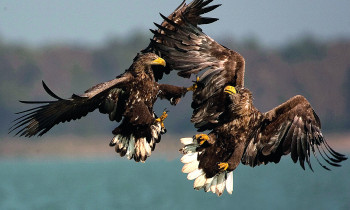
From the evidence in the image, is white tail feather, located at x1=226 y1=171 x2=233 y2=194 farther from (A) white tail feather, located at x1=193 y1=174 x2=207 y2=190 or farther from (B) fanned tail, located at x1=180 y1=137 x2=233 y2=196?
(A) white tail feather, located at x1=193 y1=174 x2=207 y2=190

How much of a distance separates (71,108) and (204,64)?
6.01 feet

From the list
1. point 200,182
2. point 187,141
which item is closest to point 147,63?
point 187,141

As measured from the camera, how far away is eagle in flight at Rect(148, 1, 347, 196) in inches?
411

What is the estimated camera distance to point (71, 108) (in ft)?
36.3

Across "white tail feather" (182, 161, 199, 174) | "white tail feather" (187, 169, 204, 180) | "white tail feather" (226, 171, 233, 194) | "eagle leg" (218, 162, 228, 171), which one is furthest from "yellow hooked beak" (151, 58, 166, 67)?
"white tail feather" (226, 171, 233, 194)

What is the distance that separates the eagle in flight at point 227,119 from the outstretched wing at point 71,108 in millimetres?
818

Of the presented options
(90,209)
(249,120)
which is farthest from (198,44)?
(90,209)

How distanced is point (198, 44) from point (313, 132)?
1812mm

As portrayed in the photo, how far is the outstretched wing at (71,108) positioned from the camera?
1072 centimetres

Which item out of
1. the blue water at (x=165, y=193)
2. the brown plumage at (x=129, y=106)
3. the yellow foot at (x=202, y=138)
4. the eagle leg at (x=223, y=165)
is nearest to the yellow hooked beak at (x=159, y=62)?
the brown plumage at (x=129, y=106)

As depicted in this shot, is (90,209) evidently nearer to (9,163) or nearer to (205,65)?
(205,65)

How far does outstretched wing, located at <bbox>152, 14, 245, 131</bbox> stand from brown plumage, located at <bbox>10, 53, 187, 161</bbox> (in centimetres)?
32

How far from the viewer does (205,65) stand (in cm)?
1068

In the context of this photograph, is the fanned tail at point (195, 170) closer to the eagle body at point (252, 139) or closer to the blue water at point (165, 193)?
the eagle body at point (252, 139)
